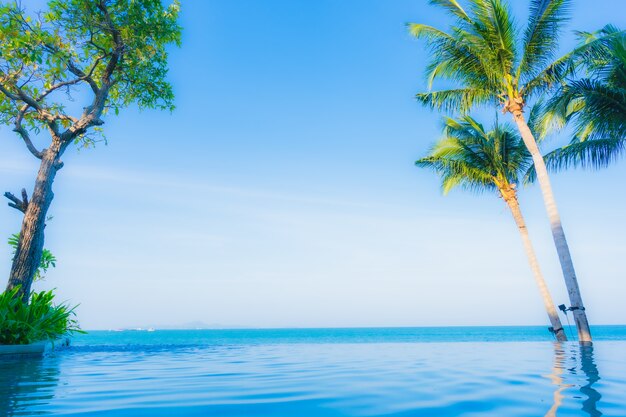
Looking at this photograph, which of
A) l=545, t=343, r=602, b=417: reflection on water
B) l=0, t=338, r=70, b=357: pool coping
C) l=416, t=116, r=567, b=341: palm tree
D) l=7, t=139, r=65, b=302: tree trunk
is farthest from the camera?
l=416, t=116, r=567, b=341: palm tree

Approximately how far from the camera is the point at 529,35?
46.3 ft

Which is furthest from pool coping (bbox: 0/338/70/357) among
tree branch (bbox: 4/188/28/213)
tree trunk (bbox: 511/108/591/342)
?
tree trunk (bbox: 511/108/591/342)

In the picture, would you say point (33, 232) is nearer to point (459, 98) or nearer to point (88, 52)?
point (88, 52)

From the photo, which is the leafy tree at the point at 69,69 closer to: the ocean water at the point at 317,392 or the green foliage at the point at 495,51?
the ocean water at the point at 317,392

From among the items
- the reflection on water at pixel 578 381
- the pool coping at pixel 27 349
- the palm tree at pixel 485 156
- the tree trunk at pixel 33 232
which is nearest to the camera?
the reflection on water at pixel 578 381

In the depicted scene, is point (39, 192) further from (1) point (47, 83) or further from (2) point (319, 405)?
(2) point (319, 405)

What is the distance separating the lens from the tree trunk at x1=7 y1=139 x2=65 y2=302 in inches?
329

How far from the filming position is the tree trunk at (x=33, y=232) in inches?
329

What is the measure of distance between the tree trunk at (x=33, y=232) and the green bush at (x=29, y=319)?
40cm

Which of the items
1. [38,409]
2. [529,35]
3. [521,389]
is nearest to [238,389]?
[38,409]

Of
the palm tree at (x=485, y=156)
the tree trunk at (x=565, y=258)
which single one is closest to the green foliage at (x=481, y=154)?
the palm tree at (x=485, y=156)

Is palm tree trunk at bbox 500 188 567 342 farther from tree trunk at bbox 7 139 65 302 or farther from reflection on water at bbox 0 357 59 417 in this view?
tree trunk at bbox 7 139 65 302

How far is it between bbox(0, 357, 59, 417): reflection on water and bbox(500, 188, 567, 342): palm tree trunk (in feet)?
53.9

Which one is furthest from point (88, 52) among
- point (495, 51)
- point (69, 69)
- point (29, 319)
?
point (495, 51)
